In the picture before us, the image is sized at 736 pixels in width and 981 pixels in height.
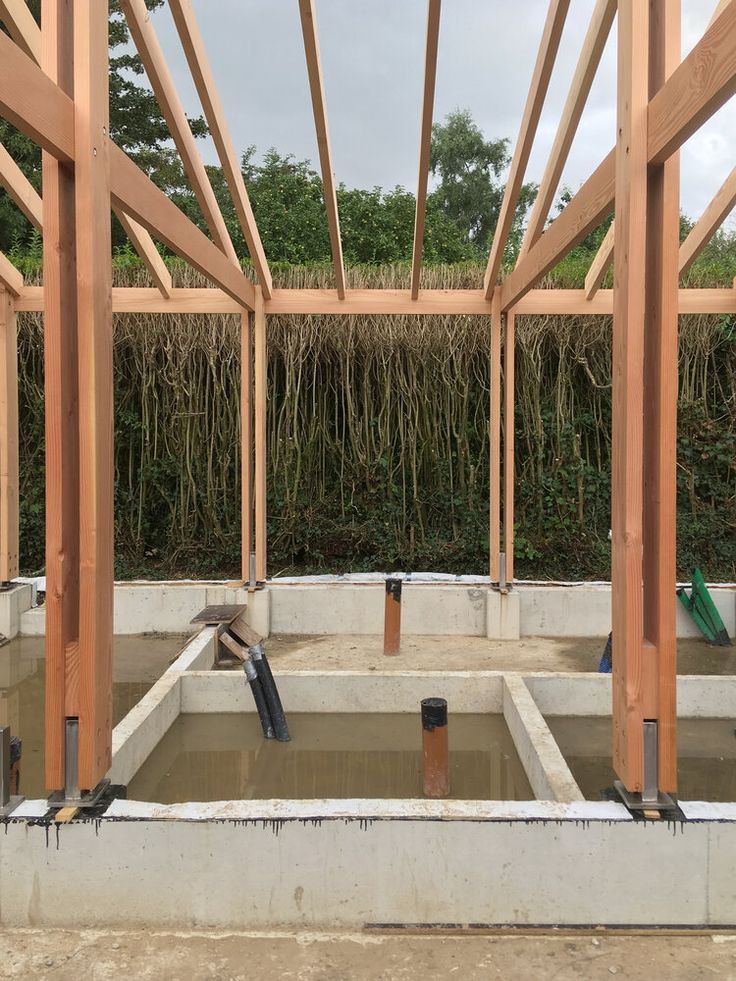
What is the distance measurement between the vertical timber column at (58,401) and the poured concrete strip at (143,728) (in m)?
0.58

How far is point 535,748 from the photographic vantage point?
3307mm

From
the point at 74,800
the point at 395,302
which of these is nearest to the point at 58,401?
the point at 74,800

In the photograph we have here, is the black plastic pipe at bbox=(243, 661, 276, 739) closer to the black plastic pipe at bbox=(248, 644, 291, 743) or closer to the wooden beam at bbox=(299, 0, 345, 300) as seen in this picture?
the black plastic pipe at bbox=(248, 644, 291, 743)

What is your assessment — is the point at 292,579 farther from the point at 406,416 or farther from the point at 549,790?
the point at 549,790

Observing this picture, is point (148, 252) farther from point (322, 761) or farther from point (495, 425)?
point (322, 761)

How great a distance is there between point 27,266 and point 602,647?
6.94 metres

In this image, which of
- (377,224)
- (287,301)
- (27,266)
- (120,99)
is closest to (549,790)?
(287,301)

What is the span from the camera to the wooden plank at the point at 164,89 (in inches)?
129

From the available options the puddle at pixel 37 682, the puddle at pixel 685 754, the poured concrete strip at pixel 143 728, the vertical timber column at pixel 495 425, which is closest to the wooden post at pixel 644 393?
the puddle at pixel 685 754

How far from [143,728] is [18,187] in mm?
3478

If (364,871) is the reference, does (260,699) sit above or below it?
above

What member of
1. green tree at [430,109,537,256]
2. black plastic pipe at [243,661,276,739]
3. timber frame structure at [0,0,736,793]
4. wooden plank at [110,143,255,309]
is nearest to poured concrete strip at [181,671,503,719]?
black plastic pipe at [243,661,276,739]

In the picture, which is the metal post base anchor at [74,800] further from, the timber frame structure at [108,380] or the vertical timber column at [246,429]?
the vertical timber column at [246,429]

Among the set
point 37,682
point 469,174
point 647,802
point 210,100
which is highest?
point 469,174
